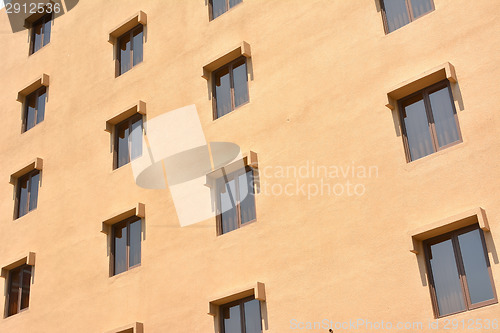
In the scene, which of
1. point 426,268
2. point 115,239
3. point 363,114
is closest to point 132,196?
point 115,239

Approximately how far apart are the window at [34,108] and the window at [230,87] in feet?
26.3

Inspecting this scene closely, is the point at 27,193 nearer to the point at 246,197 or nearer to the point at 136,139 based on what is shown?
the point at 136,139

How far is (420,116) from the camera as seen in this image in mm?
15836

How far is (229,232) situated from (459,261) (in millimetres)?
5727

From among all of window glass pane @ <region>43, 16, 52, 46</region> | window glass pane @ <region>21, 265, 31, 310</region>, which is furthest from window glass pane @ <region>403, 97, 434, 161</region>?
window glass pane @ <region>43, 16, 52, 46</region>

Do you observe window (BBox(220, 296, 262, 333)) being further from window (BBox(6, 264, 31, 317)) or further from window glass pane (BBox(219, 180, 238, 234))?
Result: window (BBox(6, 264, 31, 317))

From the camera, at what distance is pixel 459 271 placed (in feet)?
46.1

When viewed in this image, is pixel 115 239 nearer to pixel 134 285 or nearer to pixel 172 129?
pixel 134 285

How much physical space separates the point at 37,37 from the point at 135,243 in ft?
36.4

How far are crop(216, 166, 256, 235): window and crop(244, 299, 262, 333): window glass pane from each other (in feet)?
6.58

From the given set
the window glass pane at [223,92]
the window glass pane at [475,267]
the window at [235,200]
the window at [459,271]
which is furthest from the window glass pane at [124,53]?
the window glass pane at [475,267]

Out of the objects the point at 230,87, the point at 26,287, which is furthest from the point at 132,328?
the point at 230,87

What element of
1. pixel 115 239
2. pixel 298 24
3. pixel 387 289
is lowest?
pixel 387 289

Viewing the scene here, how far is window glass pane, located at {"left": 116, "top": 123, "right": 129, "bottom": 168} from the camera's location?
21344mm
